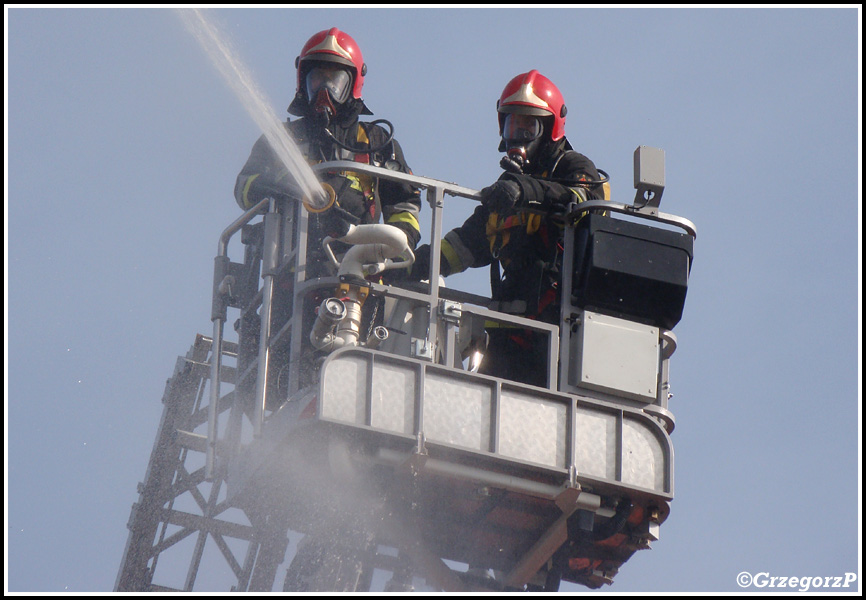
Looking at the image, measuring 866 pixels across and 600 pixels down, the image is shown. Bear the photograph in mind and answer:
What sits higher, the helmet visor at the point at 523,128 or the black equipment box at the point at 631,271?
the helmet visor at the point at 523,128

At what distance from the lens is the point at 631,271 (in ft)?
35.5

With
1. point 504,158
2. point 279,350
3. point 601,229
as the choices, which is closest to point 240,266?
point 279,350

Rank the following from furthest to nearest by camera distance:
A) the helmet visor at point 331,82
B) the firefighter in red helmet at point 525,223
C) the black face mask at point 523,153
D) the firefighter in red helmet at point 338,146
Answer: the helmet visor at point 331,82 < the black face mask at point 523,153 < the firefighter in red helmet at point 338,146 < the firefighter in red helmet at point 525,223

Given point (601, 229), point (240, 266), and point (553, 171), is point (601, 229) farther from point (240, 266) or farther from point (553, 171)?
point (240, 266)

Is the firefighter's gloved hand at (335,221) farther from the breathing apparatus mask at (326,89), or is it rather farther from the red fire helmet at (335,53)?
the red fire helmet at (335,53)

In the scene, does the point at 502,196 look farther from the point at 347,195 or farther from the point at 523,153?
the point at 347,195

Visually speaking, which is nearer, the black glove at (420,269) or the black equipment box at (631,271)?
the black equipment box at (631,271)

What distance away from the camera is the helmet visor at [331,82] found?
12117mm

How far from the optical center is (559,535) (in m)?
10.9

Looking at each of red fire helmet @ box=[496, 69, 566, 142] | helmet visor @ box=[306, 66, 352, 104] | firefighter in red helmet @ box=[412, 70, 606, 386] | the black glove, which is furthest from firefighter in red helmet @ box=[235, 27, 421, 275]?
red fire helmet @ box=[496, 69, 566, 142]

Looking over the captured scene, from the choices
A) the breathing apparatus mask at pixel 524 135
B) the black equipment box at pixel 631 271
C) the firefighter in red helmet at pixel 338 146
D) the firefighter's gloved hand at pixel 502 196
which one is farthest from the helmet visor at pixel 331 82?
the black equipment box at pixel 631 271

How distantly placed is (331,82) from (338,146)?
676mm

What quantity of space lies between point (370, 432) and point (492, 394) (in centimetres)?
87

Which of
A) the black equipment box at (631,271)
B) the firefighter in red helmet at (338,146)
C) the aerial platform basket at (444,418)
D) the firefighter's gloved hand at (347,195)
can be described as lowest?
the aerial platform basket at (444,418)
